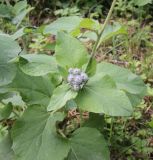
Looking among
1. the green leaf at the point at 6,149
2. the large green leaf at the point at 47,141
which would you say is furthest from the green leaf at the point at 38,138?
the green leaf at the point at 6,149

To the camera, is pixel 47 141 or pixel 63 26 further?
pixel 63 26

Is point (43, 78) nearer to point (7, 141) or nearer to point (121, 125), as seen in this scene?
point (7, 141)

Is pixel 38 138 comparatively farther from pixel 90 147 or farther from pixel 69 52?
pixel 69 52

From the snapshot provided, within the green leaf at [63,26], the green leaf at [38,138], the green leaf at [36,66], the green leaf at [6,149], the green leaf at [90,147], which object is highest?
the green leaf at [63,26]

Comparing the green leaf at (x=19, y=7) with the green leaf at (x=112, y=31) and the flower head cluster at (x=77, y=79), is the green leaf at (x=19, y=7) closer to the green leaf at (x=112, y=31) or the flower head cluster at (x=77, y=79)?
the green leaf at (x=112, y=31)

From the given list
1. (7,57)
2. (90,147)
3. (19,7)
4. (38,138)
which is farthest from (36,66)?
(19,7)

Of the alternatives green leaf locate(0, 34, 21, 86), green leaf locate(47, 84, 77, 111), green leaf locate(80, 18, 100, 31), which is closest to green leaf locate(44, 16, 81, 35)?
green leaf locate(80, 18, 100, 31)
